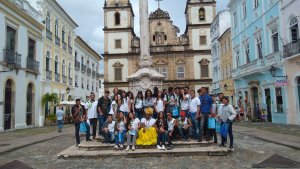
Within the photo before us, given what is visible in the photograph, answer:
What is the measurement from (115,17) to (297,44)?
32038 millimetres

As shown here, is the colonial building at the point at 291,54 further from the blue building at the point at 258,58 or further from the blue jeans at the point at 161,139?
the blue jeans at the point at 161,139

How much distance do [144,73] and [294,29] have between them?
9667 millimetres

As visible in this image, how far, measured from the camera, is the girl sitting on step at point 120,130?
355 inches

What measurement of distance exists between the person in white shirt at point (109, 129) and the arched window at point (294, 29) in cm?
1246

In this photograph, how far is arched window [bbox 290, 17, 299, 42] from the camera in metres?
16.8

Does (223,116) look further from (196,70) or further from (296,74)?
(196,70)

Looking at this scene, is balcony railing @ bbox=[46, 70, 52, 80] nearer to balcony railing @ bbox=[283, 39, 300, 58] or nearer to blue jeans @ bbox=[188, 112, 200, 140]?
balcony railing @ bbox=[283, 39, 300, 58]

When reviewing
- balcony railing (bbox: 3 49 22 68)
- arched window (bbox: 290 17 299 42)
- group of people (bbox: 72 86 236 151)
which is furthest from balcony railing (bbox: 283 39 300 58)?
balcony railing (bbox: 3 49 22 68)

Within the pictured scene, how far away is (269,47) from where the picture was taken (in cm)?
1983

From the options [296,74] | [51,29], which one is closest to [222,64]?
[296,74]

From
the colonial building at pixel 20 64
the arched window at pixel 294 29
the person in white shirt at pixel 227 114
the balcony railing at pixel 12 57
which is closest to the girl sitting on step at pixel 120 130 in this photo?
the person in white shirt at pixel 227 114

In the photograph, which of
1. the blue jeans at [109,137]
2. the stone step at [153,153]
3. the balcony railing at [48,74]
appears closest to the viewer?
the stone step at [153,153]

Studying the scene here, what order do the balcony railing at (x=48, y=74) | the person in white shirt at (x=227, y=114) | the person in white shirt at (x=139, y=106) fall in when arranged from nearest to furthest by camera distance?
the person in white shirt at (x=227, y=114), the person in white shirt at (x=139, y=106), the balcony railing at (x=48, y=74)

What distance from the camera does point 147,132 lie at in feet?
29.6
